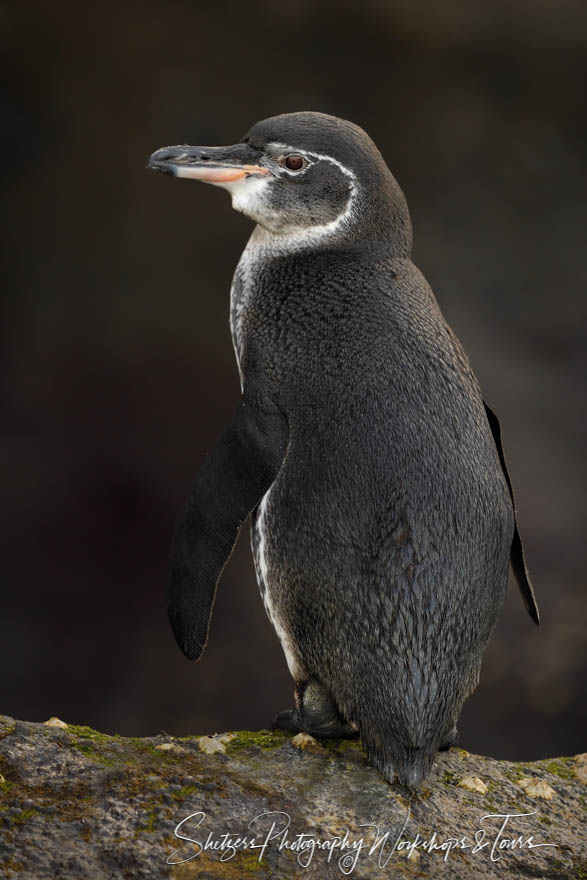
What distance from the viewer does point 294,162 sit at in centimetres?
184

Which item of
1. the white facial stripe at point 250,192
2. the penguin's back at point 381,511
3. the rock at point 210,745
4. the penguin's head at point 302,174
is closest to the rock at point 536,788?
the penguin's back at point 381,511

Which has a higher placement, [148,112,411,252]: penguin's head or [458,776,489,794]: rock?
[148,112,411,252]: penguin's head

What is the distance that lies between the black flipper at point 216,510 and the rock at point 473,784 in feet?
1.78

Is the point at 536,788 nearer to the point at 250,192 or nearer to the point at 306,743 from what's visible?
the point at 306,743

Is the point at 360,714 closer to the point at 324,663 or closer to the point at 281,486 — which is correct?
the point at 324,663

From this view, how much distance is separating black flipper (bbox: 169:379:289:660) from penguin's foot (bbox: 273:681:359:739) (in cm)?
22

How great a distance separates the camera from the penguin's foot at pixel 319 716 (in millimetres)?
1869

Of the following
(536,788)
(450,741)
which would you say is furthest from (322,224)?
(536,788)

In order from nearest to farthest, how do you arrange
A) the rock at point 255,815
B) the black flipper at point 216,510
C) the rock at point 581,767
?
the rock at point 255,815 → the black flipper at point 216,510 → the rock at point 581,767

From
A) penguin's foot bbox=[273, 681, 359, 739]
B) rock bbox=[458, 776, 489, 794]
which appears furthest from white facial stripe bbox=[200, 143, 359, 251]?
rock bbox=[458, 776, 489, 794]

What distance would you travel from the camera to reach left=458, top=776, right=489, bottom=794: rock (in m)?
1.85

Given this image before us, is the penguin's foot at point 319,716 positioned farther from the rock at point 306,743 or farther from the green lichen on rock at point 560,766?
the green lichen on rock at point 560,766

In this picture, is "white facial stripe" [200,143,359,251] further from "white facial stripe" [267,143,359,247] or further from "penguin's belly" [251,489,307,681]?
"penguin's belly" [251,489,307,681]

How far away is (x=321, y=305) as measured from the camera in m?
1.83
